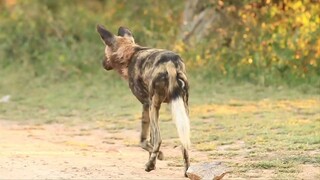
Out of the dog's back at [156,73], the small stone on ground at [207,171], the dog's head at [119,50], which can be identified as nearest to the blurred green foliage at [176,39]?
the dog's head at [119,50]

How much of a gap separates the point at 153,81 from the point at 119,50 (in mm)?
704

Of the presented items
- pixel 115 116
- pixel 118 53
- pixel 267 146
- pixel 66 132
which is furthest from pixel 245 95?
pixel 118 53

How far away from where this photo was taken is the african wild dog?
5922mm

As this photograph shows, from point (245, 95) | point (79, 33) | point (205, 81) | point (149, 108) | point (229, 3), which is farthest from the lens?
point (79, 33)

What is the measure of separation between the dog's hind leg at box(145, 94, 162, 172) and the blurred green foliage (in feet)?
17.6

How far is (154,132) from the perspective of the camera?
613 centimetres

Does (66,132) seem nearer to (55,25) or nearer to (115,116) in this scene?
(115,116)

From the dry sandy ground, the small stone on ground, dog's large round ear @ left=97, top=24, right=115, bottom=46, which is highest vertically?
dog's large round ear @ left=97, top=24, right=115, bottom=46

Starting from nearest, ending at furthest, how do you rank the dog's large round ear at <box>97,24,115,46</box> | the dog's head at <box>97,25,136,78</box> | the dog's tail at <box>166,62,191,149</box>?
the dog's tail at <box>166,62,191,149</box> → the dog's head at <box>97,25,136,78</box> → the dog's large round ear at <box>97,24,115,46</box>

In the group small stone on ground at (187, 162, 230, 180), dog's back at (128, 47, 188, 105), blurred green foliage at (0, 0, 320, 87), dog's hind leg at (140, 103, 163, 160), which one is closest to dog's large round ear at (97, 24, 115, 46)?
dog's back at (128, 47, 188, 105)

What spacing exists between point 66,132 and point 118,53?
2.39 m

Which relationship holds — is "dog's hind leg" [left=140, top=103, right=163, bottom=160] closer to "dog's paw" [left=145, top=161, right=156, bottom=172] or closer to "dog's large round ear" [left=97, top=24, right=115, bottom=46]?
"dog's paw" [left=145, top=161, right=156, bottom=172]

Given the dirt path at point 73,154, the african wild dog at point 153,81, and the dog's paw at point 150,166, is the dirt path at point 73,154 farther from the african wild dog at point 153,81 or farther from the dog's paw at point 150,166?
the african wild dog at point 153,81

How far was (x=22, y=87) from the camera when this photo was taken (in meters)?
12.3
